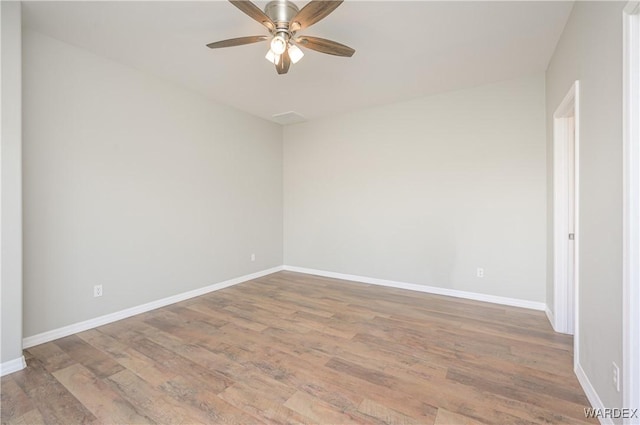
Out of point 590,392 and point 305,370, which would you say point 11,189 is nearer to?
point 305,370

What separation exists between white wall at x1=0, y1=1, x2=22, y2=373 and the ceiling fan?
149 cm

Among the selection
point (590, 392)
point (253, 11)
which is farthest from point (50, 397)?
point (590, 392)

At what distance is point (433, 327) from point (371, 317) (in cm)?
63

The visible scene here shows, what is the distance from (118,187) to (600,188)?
3982mm

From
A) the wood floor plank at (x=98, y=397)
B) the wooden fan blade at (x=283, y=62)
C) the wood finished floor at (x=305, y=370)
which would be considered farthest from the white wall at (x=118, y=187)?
the wooden fan blade at (x=283, y=62)

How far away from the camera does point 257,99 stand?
3.89m

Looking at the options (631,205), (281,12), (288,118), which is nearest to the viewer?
(631,205)

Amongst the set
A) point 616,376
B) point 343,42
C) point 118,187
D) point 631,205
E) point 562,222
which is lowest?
point 616,376

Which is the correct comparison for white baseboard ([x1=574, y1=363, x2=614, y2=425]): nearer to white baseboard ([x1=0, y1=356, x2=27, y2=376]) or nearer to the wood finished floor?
the wood finished floor

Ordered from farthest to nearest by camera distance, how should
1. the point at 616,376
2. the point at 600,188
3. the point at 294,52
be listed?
the point at 294,52 → the point at 600,188 → the point at 616,376

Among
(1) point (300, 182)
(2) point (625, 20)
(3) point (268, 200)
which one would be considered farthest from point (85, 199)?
(2) point (625, 20)

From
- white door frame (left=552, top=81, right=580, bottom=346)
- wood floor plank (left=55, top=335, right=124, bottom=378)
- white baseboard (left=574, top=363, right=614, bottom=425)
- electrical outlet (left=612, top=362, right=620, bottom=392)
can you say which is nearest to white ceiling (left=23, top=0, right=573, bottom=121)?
white door frame (left=552, top=81, right=580, bottom=346)

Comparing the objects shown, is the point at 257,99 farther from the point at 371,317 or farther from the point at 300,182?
the point at 371,317

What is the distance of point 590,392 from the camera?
1.69 m
